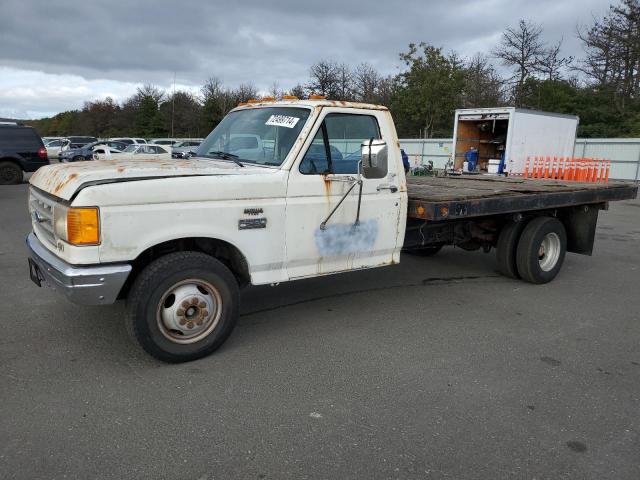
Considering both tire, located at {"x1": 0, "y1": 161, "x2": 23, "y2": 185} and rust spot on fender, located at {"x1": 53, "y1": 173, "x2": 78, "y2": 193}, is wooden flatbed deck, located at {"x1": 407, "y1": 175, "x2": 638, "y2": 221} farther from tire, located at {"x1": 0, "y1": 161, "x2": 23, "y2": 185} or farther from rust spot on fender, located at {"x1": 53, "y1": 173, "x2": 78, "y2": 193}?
tire, located at {"x1": 0, "y1": 161, "x2": 23, "y2": 185}

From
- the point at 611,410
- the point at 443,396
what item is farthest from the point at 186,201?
the point at 611,410

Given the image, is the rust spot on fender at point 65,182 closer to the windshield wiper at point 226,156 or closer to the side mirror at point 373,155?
the windshield wiper at point 226,156

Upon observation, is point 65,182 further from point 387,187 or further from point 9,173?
point 9,173

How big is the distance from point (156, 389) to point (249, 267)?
115cm

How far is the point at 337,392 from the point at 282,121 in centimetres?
238

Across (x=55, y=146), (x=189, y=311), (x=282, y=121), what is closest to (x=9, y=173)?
(x=282, y=121)

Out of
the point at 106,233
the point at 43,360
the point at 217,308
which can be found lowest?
the point at 43,360

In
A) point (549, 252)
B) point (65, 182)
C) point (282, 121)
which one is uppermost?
point (282, 121)

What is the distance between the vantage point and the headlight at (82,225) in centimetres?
342

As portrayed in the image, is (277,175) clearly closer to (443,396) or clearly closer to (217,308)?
(217,308)

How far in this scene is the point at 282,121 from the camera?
461 cm

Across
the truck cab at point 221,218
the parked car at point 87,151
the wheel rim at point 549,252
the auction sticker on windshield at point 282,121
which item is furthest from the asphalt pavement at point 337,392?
the parked car at point 87,151

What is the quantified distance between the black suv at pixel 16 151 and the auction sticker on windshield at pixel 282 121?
1590 centimetres

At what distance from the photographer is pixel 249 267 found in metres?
4.19
